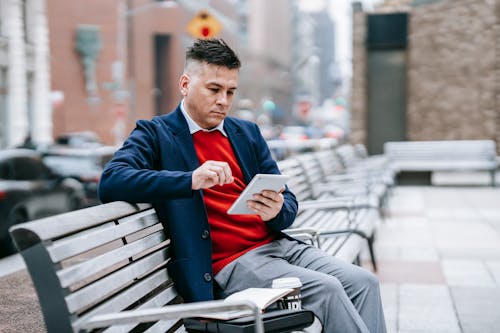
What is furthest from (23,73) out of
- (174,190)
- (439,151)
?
(174,190)

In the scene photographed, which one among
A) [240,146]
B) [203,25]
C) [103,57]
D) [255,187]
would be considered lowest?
[255,187]

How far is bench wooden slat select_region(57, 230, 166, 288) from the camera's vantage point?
2564 millimetres

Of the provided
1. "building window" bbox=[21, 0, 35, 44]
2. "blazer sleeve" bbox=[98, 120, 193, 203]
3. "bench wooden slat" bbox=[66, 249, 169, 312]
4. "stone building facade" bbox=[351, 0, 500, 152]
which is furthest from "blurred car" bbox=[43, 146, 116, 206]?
"building window" bbox=[21, 0, 35, 44]

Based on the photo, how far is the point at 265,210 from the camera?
3.64 m

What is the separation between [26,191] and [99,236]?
893 centimetres

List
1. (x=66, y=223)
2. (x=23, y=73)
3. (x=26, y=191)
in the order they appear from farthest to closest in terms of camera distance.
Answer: (x=23, y=73) → (x=26, y=191) → (x=66, y=223)

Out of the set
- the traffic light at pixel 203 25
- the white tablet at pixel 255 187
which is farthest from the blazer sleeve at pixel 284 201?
the traffic light at pixel 203 25

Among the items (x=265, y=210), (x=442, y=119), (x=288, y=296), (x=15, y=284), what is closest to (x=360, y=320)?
(x=288, y=296)

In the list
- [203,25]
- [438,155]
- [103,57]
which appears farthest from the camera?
[103,57]

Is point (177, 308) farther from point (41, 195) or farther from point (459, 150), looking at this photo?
point (459, 150)

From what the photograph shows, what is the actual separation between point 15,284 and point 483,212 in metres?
8.08

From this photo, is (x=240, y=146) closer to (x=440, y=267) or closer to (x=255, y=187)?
(x=255, y=187)

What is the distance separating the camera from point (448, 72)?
21453 mm

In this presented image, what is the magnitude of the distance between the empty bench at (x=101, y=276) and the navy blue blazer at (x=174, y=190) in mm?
94
